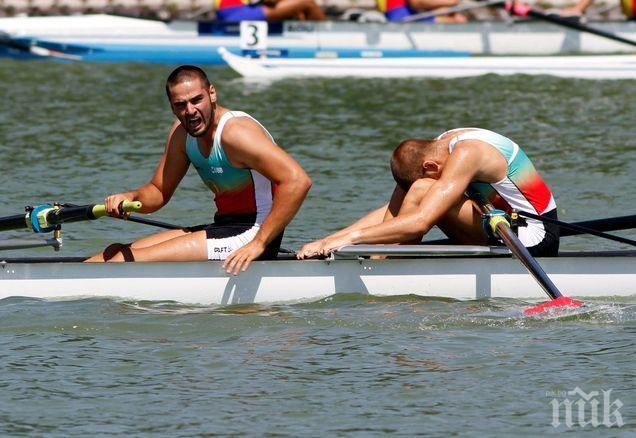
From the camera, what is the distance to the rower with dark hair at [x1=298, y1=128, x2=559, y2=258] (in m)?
7.97

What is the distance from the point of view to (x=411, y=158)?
8195 mm

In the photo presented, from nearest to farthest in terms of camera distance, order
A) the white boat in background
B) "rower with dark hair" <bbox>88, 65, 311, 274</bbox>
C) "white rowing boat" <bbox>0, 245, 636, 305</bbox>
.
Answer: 1. "rower with dark hair" <bbox>88, 65, 311, 274</bbox>
2. "white rowing boat" <bbox>0, 245, 636, 305</bbox>
3. the white boat in background

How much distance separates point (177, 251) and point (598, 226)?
2537 millimetres

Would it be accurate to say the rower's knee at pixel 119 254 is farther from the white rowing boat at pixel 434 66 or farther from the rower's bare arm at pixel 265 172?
the white rowing boat at pixel 434 66

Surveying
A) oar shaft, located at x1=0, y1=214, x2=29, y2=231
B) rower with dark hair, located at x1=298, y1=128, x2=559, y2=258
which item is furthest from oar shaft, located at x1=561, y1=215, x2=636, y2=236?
oar shaft, located at x1=0, y1=214, x2=29, y2=231

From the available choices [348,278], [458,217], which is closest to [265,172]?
[348,278]

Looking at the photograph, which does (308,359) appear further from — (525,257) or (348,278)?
(525,257)

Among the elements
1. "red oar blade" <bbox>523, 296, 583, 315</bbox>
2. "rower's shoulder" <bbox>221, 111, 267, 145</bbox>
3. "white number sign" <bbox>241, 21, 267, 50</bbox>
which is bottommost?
"red oar blade" <bbox>523, 296, 583, 315</bbox>

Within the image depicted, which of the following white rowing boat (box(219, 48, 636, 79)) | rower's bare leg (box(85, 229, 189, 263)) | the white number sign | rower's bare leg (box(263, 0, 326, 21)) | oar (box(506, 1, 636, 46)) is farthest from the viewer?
rower's bare leg (box(263, 0, 326, 21))

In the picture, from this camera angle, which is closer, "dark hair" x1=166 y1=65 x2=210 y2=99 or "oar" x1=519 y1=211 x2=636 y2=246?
"dark hair" x1=166 y1=65 x2=210 y2=99

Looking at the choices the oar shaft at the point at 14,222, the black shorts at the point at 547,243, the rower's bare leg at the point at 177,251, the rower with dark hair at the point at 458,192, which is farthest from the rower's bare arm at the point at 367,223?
the oar shaft at the point at 14,222

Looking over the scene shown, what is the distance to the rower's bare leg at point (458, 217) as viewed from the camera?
8.16 meters

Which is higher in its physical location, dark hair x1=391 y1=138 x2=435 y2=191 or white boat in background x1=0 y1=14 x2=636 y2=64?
white boat in background x1=0 y1=14 x2=636 y2=64

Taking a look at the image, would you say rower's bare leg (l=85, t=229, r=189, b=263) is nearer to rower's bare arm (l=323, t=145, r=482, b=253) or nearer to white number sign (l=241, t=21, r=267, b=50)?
rower's bare arm (l=323, t=145, r=482, b=253)
